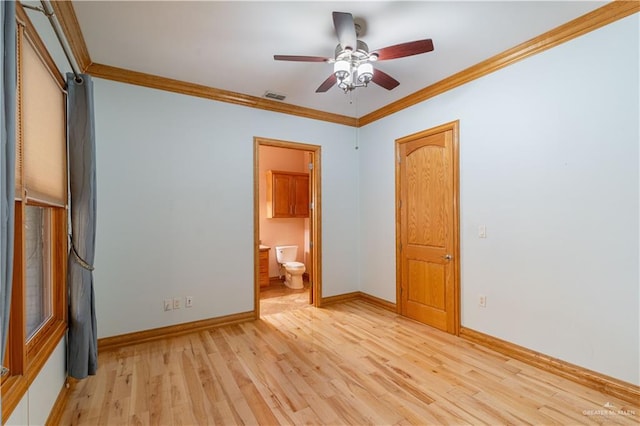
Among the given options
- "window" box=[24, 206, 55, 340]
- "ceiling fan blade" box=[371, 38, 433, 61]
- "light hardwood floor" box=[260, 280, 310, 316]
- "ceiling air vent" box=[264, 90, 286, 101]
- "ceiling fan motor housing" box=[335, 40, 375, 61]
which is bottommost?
"light hardwood floor" box=[260, 280, 310, 316]

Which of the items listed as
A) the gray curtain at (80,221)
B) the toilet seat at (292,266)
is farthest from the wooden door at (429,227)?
the gray curtain at (80,221)

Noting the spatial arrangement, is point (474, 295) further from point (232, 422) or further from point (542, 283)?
point (232, 422)

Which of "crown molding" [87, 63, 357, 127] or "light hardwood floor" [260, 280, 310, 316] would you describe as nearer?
"crown molding" [87, 63, 357, 127]

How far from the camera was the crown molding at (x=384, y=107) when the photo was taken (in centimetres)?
217

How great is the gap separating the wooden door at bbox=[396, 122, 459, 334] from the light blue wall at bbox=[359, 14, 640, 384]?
13 cm

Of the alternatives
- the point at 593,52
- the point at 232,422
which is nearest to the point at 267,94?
the point at 593,52

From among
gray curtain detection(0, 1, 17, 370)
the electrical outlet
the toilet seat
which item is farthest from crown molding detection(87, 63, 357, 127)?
the electrical outlet

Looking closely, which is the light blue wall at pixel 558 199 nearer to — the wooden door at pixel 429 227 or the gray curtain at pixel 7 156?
the wooden door at pixel 429 227

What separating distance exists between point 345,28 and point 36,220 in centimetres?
232

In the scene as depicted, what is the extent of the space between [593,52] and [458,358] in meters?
2.67

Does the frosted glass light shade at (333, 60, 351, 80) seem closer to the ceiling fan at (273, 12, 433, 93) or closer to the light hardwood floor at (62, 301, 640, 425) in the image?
the ceiling fan at (273, 12, 433, 93)

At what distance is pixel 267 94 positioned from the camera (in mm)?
3633

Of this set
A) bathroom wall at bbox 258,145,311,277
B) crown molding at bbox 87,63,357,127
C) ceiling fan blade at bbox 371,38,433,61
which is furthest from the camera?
bathroom wall at bbox 258,145,311,277

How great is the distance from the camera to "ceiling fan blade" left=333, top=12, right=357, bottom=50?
1.94 meters
